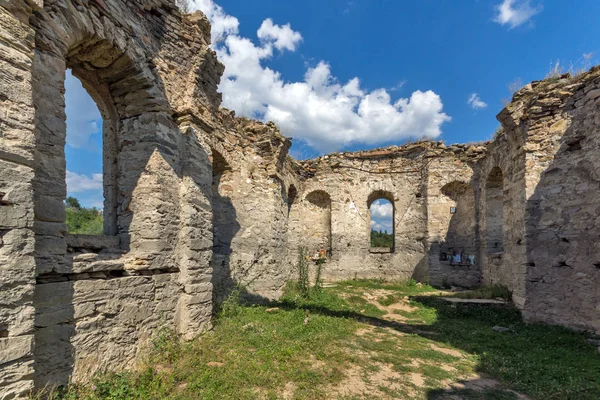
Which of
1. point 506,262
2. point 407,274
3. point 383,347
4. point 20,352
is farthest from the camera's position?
point 407,274

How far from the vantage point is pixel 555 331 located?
18.8 feet

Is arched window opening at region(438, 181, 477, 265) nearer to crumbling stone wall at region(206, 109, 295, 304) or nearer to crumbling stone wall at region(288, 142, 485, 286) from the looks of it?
crumbling stone wall at region(288, 142, 485, 286)

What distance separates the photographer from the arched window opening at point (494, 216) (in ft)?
33.9

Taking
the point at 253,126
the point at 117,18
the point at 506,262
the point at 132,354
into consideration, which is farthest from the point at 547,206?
the point at 117,18

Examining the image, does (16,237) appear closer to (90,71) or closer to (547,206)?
(90,71)

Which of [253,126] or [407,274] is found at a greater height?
[253,126]

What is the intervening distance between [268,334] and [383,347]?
6.87 feet

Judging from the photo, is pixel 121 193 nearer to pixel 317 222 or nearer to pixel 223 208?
pixel 223 208

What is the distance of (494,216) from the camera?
1037 centimetres

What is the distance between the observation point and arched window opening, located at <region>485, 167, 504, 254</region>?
10.3 metres

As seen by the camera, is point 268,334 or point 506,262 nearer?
point 268,334

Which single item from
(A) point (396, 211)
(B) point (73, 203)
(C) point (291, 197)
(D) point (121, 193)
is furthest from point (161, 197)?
(B) point (73, 203)

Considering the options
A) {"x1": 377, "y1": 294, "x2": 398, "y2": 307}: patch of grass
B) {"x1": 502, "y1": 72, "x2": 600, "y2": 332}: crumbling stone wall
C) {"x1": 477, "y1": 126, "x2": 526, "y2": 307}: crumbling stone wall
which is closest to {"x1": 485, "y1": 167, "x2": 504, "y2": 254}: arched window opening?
{"x1": 477, "y1": 126, "x2": 526, "y2": 307}: crumbling stone wall

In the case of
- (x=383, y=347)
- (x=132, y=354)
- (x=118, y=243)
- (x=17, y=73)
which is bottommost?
(x=383, y=347)
